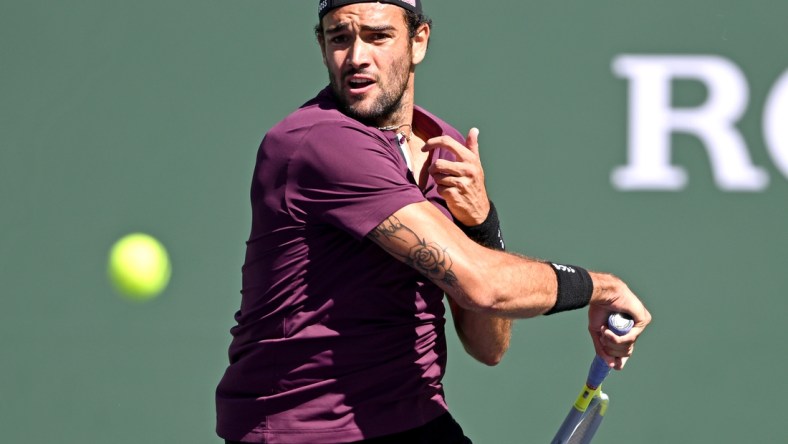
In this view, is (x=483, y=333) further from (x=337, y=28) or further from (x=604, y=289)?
(x=337, y=28)

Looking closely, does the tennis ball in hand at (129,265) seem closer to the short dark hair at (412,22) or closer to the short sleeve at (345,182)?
the short dark hair at (412,22)

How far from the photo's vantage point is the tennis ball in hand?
4148 mm

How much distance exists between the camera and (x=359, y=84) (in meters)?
2.73

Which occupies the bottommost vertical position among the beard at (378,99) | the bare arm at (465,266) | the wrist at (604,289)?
the wrist at (604,289)

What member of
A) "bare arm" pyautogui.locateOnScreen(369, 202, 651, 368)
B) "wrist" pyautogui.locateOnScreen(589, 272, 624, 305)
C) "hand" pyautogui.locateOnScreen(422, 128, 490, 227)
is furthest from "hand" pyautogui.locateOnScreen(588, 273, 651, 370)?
"hand" pyautogui.locateOnScreen(422, 128, 490, 227)

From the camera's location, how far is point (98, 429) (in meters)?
4.16

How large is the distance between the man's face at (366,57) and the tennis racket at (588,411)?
31.1 inches

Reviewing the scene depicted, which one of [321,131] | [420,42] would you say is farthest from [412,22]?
[321,131]

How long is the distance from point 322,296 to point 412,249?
23cm

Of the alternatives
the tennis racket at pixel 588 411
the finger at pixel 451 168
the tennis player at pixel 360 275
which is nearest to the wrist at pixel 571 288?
the tennis player at pixel 360 275

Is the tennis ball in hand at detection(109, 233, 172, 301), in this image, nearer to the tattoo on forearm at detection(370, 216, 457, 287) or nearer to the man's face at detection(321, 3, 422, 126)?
the man's face at detection(321, 3, 422, 126)

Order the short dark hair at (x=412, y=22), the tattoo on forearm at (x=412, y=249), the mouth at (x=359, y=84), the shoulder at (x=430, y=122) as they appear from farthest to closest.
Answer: the shoulder at (x=430, y=122)
the short dark hair at (x=412, y=22)
the mouth at (x=359, y=84)
the tattoo on forearm at (x=412, y=249)

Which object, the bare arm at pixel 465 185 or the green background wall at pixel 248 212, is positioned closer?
the bare arm at pixel 465 185

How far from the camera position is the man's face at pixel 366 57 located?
2.72 metres
